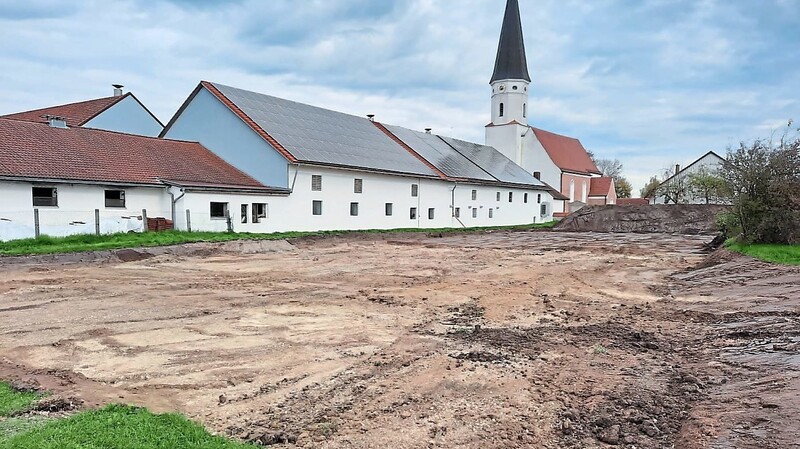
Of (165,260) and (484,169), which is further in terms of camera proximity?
(484,169)

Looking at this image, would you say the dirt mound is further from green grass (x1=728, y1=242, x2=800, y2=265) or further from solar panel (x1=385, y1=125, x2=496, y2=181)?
green grass (x1=728, y1=242, x2=800, y2=265)

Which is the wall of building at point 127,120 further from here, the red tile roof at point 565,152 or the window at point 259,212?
the red tile roof at point 565,152

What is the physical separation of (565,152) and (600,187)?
288 inches

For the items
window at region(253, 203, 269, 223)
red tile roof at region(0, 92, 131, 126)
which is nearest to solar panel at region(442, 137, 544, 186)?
window at region(253, 203, 269, 223)

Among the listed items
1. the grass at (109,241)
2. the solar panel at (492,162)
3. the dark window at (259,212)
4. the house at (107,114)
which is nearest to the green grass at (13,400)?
the grass at (109,241)

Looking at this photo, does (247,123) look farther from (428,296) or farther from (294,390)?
(294,390)

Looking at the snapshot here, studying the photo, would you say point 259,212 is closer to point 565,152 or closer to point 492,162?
point 492,162

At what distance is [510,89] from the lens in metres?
58.8

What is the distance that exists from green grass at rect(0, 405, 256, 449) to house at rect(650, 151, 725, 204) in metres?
62.9

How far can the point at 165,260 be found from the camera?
17.5 meters

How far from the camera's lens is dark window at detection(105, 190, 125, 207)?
69.6 ft

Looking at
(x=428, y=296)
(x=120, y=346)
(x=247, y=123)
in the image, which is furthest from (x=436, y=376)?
(x=247, y=123)

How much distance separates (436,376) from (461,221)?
3422 centimetres

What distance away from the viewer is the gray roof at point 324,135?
29.6 metres
